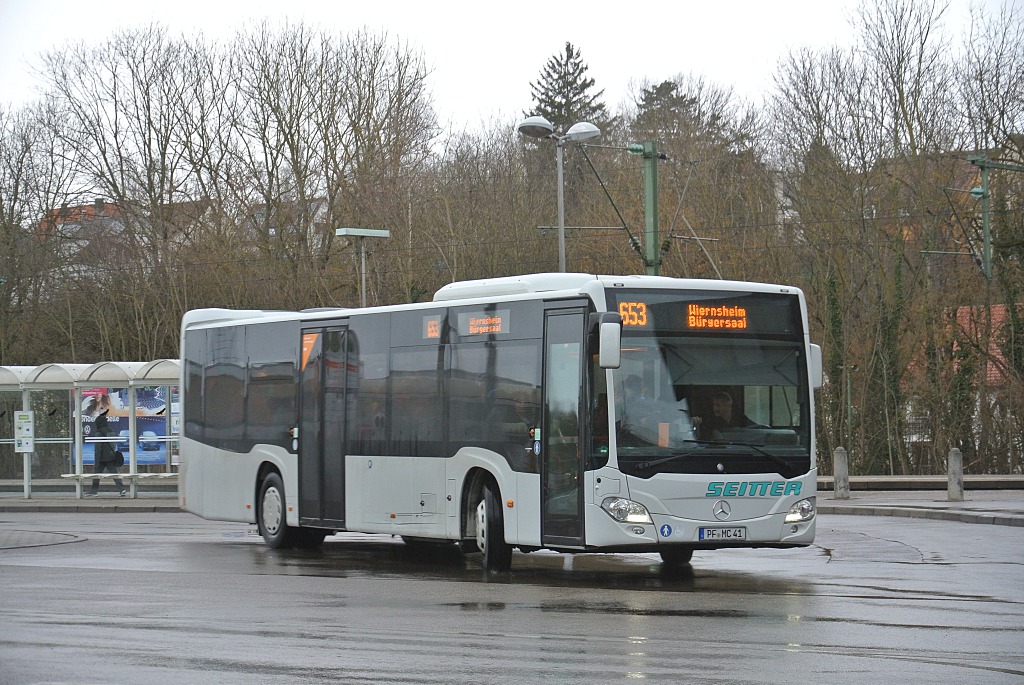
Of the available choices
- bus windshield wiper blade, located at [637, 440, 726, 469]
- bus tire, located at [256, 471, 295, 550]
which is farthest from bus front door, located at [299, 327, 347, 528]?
bus windshield wiper blade, located at [637, 440, 726, 469]

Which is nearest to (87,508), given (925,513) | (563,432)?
(925,513)

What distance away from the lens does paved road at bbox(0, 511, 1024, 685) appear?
29.5ft

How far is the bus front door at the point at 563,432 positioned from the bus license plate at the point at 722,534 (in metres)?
1.19

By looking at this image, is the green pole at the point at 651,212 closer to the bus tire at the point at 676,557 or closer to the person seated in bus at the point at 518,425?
the bus tire at the point at 676,557

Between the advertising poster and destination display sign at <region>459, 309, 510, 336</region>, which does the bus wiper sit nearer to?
destination display sign at <region>459, 309, 510, 336</region>

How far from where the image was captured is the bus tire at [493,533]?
15.7 m

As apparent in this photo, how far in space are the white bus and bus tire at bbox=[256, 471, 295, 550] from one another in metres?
1.59

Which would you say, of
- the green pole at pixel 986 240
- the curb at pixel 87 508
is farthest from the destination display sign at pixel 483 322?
the green pole at pixel 986 240

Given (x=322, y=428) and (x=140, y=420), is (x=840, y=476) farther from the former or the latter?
(x=140, y=420)

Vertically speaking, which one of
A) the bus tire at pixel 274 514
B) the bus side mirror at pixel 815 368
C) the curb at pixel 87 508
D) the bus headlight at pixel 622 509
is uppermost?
the bus side mirror at pixel 815 368

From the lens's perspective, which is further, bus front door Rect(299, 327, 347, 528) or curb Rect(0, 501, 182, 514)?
curb Rect(0, 501, 182, 514)

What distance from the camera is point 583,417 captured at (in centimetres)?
1454

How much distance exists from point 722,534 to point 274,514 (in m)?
7.48

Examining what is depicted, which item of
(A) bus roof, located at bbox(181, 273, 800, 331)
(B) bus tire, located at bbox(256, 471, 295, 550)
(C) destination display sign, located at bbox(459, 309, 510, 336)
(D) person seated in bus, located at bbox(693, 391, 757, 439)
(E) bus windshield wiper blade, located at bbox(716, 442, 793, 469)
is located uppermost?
(A) bus roof, located at bbox(181, 273, 800, 331)
